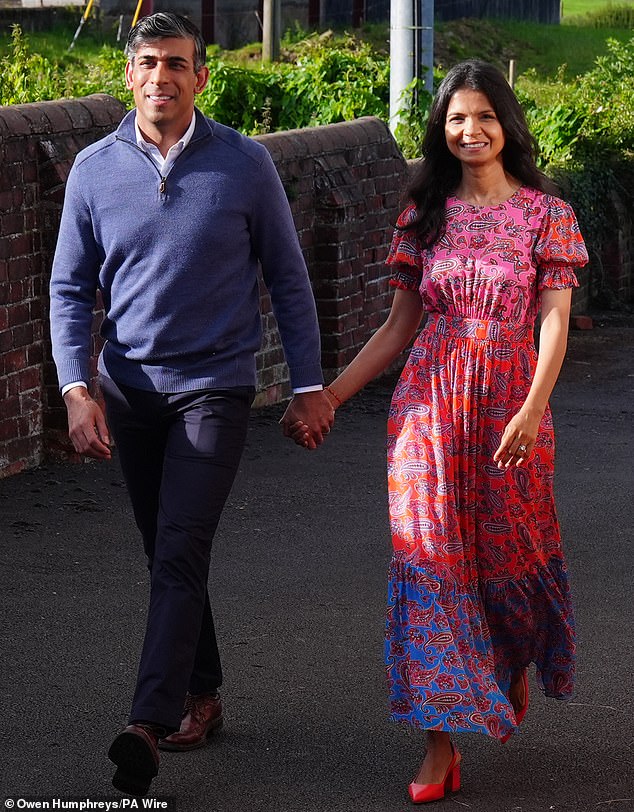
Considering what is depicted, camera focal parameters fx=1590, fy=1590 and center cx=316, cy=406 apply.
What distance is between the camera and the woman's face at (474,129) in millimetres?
4434

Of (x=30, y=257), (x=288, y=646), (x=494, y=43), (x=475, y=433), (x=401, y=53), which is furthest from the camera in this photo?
(x=494, y=43)

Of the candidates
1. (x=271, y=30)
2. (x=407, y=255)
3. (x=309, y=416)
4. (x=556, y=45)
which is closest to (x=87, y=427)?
(x=309, y=416)

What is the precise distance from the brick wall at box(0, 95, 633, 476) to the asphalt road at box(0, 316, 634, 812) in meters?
0.46

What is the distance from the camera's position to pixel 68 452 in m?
8.09

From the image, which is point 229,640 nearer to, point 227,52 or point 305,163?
point 305,163

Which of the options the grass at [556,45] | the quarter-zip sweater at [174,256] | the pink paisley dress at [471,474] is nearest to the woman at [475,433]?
the pink paisley dress at [471,474]

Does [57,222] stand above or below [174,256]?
below

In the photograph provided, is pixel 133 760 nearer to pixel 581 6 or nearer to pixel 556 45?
pixel 556 45

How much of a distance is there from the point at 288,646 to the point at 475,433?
1544 millimetres

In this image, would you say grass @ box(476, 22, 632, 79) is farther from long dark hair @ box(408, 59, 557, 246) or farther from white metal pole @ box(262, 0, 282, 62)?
long dark hair @ box(408, 59, 557, 246)

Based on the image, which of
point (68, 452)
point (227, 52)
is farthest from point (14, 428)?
point (227, 52)

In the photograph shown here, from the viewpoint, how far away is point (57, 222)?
7.83 meters

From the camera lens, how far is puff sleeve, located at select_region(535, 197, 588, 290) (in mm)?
4426

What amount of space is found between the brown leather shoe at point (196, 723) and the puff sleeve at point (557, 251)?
157 cm
